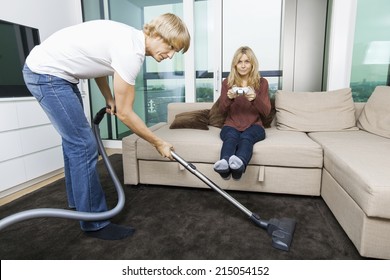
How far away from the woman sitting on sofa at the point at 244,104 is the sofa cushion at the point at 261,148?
3.8 inches

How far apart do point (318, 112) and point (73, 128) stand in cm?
193

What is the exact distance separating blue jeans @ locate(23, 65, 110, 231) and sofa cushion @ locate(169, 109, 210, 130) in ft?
3.49

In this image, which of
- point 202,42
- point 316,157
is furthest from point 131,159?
point 202,42

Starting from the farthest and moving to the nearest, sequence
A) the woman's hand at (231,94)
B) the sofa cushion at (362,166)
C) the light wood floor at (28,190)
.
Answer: the light wood floor at (28,190) < the woman's hand at (231,94) < the sofa cushion at (362,166)

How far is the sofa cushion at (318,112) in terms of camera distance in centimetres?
225

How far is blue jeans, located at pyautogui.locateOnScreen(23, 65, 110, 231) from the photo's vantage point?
50.0 inches

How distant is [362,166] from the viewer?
1.32 m

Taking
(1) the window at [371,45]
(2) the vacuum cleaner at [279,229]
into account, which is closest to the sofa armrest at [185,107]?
(2) the vacuum cleaner at [279,229]

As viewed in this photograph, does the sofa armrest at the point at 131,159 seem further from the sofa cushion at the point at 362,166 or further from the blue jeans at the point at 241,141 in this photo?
the sofa cushion at the point at 362,166

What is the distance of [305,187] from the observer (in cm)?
186

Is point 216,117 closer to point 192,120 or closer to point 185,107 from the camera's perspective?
point 192,120
